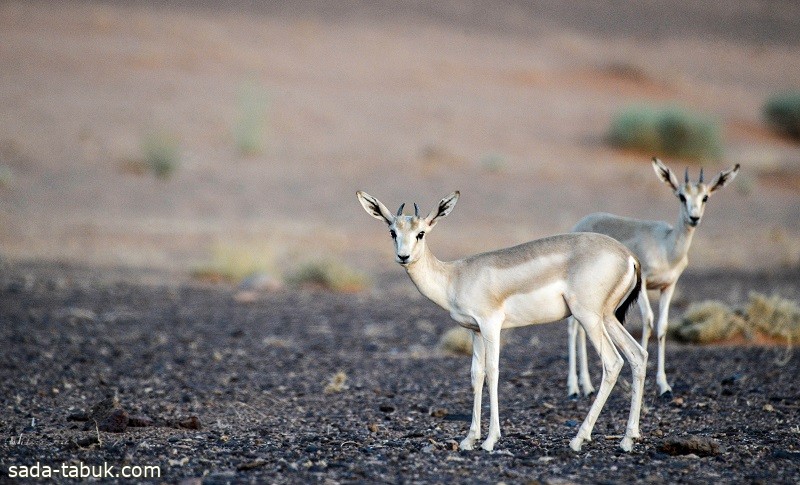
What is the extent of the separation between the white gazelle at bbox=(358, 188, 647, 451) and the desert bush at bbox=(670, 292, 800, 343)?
189 inches

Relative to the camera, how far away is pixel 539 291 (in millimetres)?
7098

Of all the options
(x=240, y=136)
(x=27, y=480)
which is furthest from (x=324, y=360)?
(x=240, y=136)

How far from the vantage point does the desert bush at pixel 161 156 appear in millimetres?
28250

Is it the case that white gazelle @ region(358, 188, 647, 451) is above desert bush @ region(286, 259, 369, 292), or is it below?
above

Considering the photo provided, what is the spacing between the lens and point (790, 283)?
54.2ft

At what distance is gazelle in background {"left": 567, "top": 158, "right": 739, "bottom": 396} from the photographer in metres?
9.41

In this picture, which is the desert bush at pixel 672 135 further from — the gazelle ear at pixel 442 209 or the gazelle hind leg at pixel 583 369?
the gazelle ear at pixel 442 209

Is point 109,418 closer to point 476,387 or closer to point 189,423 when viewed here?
point 189,423

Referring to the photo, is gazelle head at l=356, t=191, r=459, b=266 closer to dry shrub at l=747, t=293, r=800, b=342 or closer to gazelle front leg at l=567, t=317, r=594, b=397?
gazelle front leg at l=567, t=317, r=594, b=397

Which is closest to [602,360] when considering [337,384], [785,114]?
[337,384]

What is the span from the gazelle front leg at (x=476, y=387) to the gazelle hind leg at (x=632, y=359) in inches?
37.6

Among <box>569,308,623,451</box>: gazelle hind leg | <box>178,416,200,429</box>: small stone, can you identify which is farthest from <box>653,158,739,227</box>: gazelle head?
<box>178,416,200,429</box>: small stone

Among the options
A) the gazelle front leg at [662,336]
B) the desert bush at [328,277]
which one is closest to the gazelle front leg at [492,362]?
the gazelle front leg at [662,336]

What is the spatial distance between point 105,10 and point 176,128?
27845mm
